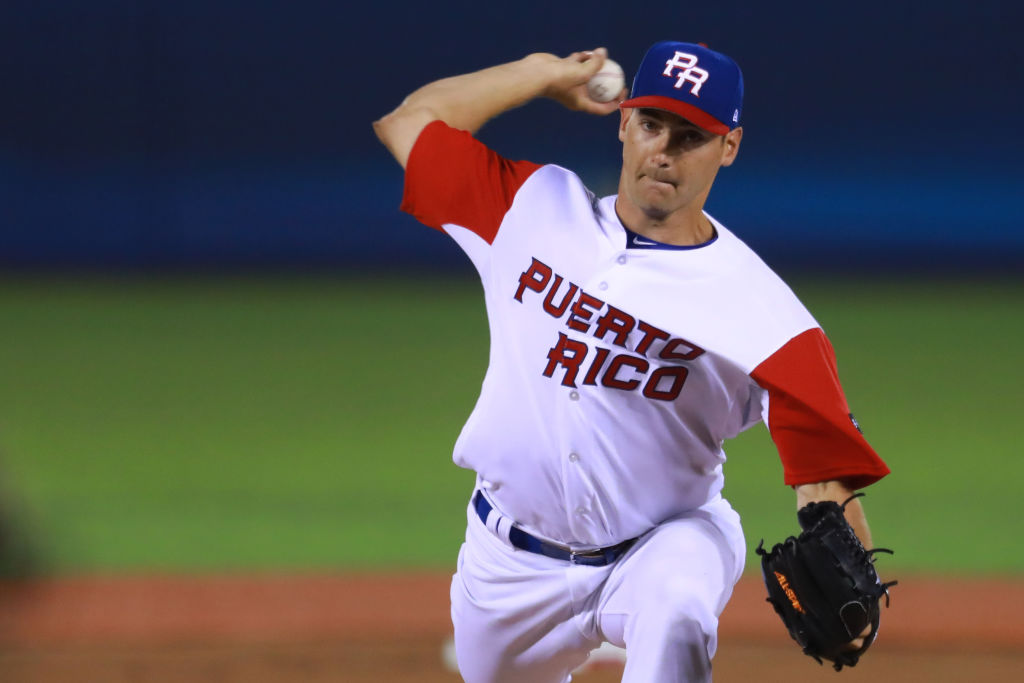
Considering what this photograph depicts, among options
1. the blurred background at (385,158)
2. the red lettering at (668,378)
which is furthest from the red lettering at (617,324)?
the blurred background at (385,158)

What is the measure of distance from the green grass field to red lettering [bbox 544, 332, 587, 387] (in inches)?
69.3

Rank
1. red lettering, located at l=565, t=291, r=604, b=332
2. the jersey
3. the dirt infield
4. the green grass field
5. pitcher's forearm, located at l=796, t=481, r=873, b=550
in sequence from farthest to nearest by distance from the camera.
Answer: the green grass field < the dirt infield < red lettering, located at l=565, t=291, r=604, b=332 < the jersey < pitcher's forearm, located at l=796, t=481, r=873, b=550

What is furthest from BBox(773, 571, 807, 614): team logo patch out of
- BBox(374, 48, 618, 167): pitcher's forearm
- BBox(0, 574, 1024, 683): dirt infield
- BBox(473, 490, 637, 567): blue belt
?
BBox(0, 574, 1024, 683): dirt infield

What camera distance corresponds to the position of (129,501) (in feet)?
22.8

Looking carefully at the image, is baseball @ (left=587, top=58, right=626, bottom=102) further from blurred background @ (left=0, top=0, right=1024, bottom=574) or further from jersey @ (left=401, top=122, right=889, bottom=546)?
blurred background @ (left=0, top=0, right=1024, bottom=574)

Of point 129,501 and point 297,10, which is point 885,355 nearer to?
point 129,501

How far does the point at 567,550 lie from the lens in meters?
3.33

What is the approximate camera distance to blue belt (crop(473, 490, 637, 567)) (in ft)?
10.8

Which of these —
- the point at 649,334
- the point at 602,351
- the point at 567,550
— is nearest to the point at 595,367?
the point at 602,351

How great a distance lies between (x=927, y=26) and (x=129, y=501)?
33.2 feet

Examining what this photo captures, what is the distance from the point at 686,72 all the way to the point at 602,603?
4.33 ft

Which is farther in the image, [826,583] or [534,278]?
[534,278]

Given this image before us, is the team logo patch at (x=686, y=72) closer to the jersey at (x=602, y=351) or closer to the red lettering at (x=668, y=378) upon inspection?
the jersey at (x=602, y=351)

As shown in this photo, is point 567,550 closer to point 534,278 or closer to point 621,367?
point 621,367
